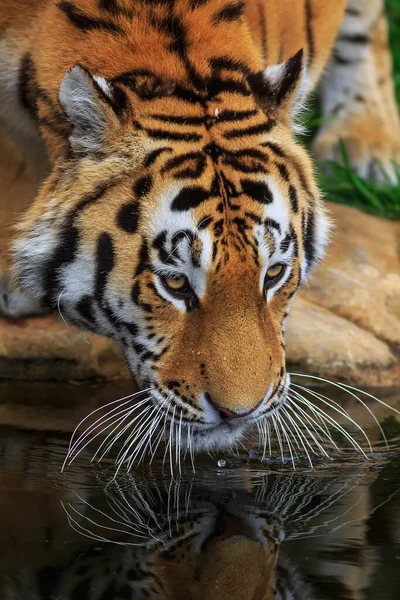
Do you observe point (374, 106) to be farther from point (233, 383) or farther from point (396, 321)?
point (233, 383)

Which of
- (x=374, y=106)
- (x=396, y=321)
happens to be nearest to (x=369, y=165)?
(x=374, y=106)

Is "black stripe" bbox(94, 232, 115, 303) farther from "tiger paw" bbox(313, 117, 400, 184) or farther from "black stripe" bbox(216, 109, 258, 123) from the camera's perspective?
"tiger paw" bbox(313, 117, 400, 184)

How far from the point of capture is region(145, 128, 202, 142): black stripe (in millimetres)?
3252

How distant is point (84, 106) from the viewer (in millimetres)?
3166

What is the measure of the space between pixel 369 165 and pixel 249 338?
9.50ft

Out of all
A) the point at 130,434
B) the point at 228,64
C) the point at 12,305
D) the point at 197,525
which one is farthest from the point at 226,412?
the point at 12,305

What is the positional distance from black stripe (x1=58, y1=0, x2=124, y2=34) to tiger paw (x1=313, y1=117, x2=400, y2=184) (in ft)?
7.72

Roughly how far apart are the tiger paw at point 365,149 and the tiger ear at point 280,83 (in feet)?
7.52

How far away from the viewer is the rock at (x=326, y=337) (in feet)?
14.2

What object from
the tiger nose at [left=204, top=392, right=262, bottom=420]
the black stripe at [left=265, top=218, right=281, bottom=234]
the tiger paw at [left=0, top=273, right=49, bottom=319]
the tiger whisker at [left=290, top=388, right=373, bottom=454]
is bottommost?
the tiger whisker at [left=290, top=388, right=373, bottom=454]

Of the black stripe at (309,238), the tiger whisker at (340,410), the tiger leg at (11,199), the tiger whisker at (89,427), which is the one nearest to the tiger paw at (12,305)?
the tiger leg at (11,199)

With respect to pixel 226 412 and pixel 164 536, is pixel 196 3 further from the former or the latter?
pixel 164 536

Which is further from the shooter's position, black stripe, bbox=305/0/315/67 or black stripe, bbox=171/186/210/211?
black stripe, bbox=305/0/315/67

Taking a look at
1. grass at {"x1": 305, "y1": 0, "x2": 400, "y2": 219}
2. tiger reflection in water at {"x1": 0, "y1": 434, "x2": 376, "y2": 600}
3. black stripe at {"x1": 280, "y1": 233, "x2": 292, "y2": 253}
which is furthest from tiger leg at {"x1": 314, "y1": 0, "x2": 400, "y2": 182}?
tiger reflection in water at {"x1": 0, "y1": 434, "x2": 376, "y2": 600}
